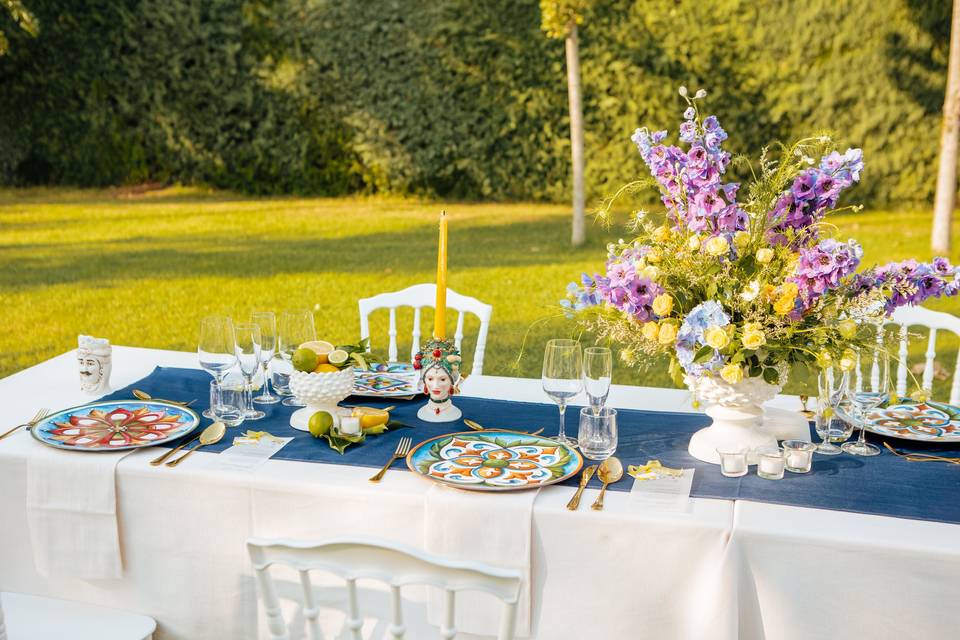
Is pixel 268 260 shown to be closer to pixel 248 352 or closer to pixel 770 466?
pixel 248 352

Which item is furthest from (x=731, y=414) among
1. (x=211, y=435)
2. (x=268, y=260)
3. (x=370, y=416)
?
(x=268, y=260)

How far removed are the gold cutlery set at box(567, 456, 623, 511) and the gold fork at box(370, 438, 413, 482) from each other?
0.42 m

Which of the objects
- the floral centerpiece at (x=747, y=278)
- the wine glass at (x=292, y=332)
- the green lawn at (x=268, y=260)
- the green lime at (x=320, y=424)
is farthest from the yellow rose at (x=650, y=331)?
the green lawn at (x=268, y=260)

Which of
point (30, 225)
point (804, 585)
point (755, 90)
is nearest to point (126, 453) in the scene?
point (804, 585)

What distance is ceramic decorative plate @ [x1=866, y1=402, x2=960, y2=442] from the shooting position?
2438 mm

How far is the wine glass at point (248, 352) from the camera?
2523 millimetres

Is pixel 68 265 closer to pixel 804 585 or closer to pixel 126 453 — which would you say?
pixel 126 453

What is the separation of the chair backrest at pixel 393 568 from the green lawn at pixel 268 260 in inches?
127

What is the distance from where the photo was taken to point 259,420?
2.57 meters

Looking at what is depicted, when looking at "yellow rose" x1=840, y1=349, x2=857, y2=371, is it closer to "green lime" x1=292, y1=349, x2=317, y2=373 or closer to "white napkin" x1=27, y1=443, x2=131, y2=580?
"green lime" x1=292, y1=349, x2=317, y2=373

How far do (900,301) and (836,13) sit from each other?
390 inches

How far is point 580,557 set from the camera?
201 centimetres

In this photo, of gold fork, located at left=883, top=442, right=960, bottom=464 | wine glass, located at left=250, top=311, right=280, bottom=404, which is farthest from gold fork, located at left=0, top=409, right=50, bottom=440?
gold fork, located at left=883, top=442, right=960, bottom=464

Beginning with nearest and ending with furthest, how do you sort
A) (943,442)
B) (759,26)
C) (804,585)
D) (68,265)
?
(804,585) < (943,442) < (68,265) < (759,26)
